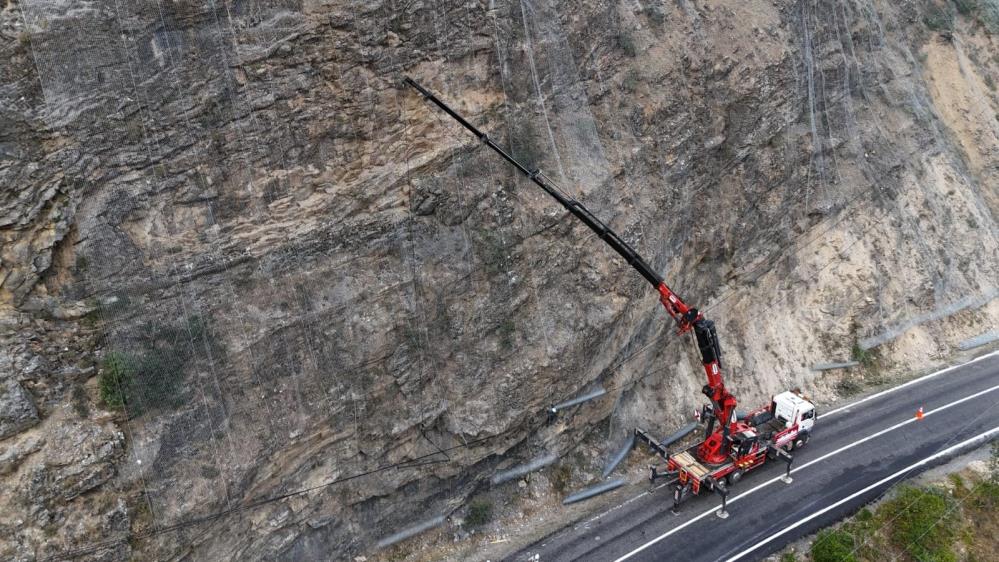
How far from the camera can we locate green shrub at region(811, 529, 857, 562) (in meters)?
16.8

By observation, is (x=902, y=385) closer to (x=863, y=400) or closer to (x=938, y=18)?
(x=863, y=400)

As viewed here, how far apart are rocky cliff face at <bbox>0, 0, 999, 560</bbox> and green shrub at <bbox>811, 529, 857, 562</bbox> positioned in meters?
5.53

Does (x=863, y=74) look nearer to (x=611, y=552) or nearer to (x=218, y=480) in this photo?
(x=611, y=552)

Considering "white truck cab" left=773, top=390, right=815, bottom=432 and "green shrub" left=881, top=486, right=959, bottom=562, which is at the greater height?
"white truck cab" left=773, top=390, right=815, bottom=432

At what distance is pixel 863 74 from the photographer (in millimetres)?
27172

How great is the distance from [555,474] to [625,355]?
373 centimetres

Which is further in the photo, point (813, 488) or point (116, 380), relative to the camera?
point (813, 488)

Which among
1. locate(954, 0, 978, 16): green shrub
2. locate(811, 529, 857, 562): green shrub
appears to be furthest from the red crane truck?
locate(954, 0, 978, 16): green shrub

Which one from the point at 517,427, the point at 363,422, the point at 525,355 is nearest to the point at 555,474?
the point at 517,427

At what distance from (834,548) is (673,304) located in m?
Result: 6.37

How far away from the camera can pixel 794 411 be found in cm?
2016

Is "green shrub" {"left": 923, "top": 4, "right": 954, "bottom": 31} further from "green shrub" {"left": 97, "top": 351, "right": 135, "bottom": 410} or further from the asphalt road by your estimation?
"green shrub" {"left": 97, "top": 351, "right": 135, "bottom": 410}

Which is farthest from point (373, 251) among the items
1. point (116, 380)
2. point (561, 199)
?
point (116, 380)

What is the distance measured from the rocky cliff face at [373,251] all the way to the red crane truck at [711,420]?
1440 mm
